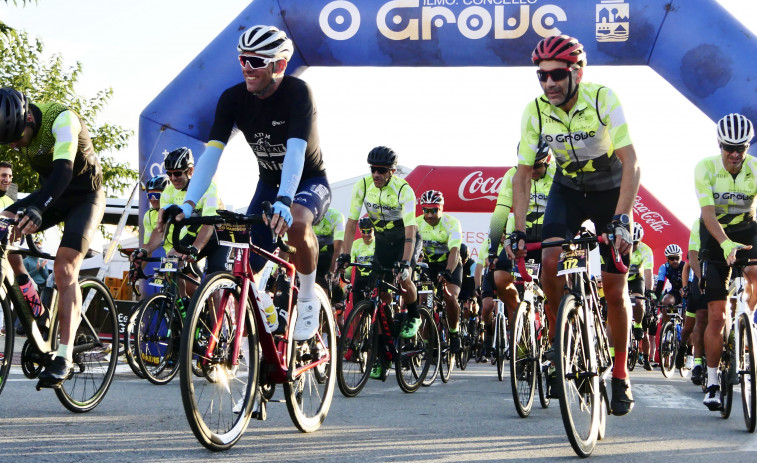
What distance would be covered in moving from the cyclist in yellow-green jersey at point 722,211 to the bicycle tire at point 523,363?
132 cm

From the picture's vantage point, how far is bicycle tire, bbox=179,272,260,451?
4.23 metres

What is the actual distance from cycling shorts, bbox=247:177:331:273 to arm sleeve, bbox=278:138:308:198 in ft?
0.84

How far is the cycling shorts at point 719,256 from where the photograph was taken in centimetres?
743

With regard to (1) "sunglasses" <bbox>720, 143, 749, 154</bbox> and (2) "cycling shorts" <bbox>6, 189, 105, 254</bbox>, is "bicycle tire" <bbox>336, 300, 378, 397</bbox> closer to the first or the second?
(2) "cycling shorts" <bbox>6, 189, 105, 254</bbox>

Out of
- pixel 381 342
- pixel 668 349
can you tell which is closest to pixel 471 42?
pixel 668 349

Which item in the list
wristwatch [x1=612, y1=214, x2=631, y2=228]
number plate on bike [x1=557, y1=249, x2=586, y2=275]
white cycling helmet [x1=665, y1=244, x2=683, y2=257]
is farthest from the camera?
white cycling helmet [x1=665, y1=244, x2=683, y2=257]

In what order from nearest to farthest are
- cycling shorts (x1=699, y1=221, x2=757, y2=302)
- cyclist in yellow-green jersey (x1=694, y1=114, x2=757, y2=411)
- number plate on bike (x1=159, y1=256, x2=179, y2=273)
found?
cyclist in yellow-green jersey (x1=694, y1=114, x2=757, y2=411)
cycling shorts (x1=699, y1=221, x2=757, y2=302)
number plate on bike (x1=159, y1=256, x2=179, y2=273)

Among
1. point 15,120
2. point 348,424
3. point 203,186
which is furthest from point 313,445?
point 15,120

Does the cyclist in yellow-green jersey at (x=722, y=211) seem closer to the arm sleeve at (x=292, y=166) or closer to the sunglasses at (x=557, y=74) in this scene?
the sunglasses at (x=557, y=74)

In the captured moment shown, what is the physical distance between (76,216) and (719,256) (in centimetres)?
484

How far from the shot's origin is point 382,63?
45.5ft

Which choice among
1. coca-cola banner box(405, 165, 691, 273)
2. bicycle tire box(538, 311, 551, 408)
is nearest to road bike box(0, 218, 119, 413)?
bicycle tire box(538, 311, 551, 408)

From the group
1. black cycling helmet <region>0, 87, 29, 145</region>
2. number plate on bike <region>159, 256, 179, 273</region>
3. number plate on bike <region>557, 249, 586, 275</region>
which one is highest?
black cycling helmet <region>0, 87, 29, 145</region>

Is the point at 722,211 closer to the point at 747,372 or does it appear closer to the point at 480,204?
the point at 747,372
